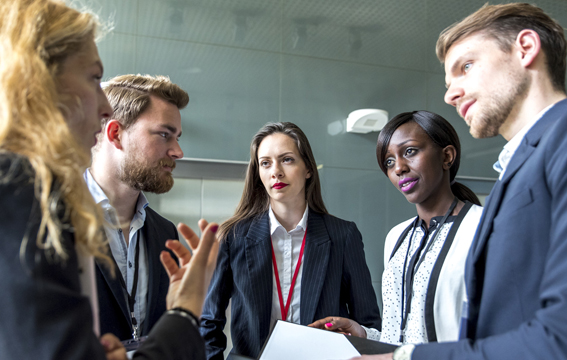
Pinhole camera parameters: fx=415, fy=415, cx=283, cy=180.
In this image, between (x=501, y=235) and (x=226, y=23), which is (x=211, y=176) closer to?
(x=226, y=23)

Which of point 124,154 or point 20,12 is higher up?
point 20,12

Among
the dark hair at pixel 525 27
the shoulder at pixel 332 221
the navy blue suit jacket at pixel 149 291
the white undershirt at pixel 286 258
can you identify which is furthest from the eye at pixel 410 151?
the navy blue suit jacket at pixel 149 291

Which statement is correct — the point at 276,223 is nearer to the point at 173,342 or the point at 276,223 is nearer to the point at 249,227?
the point at 249,227

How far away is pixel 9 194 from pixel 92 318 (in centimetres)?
27

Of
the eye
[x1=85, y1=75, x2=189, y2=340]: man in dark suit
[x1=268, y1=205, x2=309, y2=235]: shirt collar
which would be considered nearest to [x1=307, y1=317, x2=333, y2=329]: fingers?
[x1=268, y1=205, x2=309, y2=235]: shirt collar

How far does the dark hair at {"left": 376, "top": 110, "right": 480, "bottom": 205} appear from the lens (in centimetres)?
228

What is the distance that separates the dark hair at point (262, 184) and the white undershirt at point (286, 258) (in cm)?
12

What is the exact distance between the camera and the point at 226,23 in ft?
14.6

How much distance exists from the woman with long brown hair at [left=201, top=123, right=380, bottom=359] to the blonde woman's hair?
150 cm

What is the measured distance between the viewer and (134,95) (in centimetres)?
227

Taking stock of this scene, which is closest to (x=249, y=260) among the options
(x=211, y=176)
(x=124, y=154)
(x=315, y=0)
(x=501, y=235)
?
(x=124, y=154)

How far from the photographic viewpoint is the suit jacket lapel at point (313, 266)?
223 centimetres

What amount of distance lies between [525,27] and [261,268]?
1642 millimetres

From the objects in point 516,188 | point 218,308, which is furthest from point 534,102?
point 218,308
